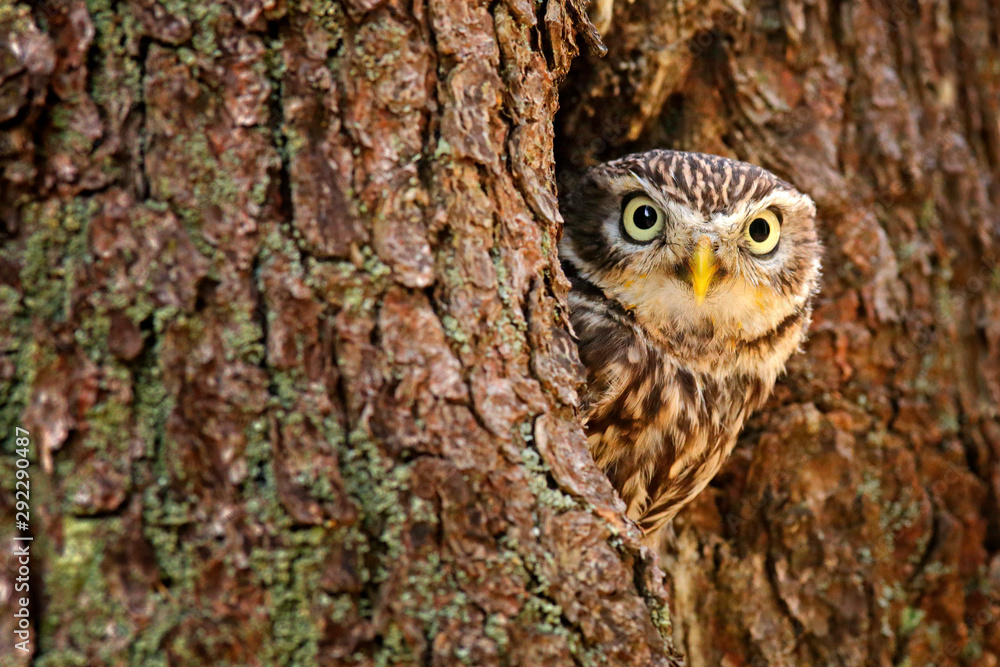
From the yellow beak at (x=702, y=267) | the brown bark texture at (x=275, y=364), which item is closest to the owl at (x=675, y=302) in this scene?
the yellow beak at (x=702, y=267)

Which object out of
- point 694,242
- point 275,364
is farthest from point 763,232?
point 275,364

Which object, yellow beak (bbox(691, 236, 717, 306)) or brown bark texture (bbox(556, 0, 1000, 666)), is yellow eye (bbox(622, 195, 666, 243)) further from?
brown bark texture (bbox(556, 0, 1000, 666))

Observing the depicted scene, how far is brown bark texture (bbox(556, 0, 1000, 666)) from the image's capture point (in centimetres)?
269

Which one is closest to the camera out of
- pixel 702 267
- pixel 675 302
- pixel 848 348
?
pixel 702 267

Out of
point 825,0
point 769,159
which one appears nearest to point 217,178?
point 769,159

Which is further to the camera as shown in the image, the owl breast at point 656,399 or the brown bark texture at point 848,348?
the brown bark texture at point 848,348

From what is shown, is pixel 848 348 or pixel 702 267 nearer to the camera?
pixel 702 267

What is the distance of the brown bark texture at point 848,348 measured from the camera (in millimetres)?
2693

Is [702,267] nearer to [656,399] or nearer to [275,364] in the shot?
[656,399]

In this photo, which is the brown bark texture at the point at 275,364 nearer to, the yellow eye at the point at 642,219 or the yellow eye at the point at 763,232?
the yellow eye at the point at 642,219

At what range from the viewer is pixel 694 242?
229cm

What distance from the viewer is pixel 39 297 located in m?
1.35

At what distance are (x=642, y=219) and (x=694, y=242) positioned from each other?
0.19 m

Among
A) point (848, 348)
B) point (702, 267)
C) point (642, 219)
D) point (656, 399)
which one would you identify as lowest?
point (656, 399)
